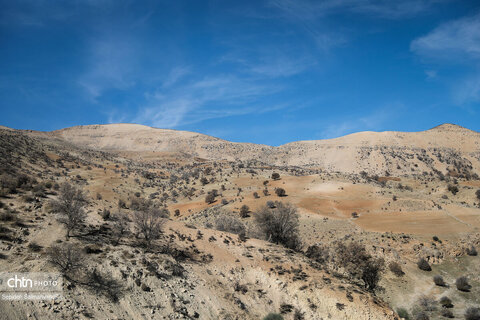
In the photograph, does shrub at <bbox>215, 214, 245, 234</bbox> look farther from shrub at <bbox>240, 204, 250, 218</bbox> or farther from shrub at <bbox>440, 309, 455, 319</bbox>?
shrub at <bbox>440, 309, 455, 319</bbox>

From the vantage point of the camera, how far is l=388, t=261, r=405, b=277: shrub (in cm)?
3272

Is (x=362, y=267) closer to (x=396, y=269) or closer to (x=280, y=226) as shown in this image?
(x=396, y=269)

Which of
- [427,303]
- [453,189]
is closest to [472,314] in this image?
[427,303]

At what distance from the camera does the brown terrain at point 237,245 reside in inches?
703

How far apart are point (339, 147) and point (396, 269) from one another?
116m

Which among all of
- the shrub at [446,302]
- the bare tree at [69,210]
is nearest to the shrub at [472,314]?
the shrub at [446,302]

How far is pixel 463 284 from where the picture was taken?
96.1 ft

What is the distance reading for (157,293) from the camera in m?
18.4

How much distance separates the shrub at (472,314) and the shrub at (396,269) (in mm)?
8167

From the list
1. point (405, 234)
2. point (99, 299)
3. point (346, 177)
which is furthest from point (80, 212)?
point (346, 177)

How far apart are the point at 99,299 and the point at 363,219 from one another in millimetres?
46402

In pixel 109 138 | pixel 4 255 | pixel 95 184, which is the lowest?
pixel 4 255

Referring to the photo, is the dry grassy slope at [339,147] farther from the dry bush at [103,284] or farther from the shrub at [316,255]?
the dry bush at [103,284]

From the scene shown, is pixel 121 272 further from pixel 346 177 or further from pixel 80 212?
pixel 346 177
